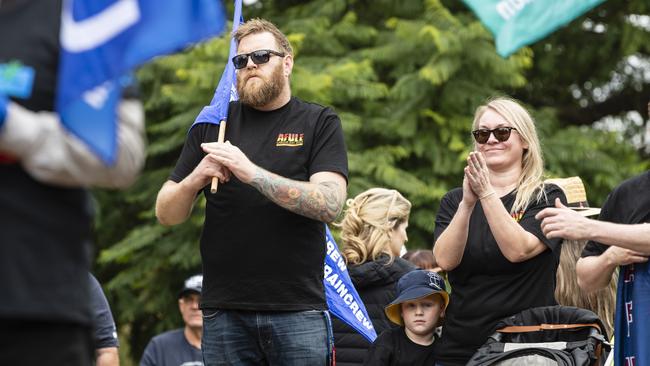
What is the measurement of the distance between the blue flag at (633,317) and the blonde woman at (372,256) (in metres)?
2.01

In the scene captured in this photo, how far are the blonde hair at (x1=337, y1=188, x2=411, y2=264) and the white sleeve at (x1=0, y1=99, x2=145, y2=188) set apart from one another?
13.7 feet

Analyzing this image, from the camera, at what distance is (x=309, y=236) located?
5645 millimetres

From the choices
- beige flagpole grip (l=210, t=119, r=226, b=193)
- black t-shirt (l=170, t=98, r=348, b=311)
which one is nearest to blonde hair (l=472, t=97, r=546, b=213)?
black t-shirt (l=170, t=98, r=348, b=311)

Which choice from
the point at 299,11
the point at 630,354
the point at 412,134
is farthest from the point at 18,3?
the point at 299,11

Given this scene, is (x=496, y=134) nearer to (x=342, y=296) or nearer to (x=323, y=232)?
(x=323, y=232)

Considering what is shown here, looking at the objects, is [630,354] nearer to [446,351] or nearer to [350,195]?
[446,351]

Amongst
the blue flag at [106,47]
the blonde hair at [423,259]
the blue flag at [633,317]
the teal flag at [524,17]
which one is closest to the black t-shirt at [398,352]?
the blue flag at [633,317]

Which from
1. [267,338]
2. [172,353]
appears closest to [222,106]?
[267,338]

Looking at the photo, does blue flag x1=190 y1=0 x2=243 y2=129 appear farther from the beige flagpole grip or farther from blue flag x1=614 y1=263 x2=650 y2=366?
blue flag x1=614 y1=263 x2=650 y2=366

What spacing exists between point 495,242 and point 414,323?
964 mm

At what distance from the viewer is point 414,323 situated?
6824mm

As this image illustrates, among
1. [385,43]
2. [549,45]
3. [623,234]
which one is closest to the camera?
[623,234]

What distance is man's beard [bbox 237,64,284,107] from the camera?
580 cm

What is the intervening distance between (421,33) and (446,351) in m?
5.99
